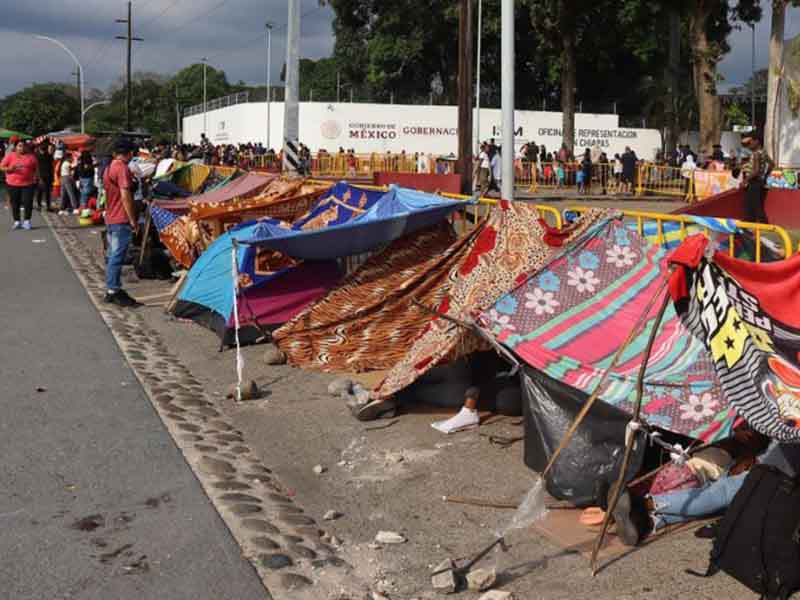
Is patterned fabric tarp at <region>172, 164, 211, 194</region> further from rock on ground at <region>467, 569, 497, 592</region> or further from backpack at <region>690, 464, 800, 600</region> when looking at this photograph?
backpack at <region>690, 464, 800, 600</region>

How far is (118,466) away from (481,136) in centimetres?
4994

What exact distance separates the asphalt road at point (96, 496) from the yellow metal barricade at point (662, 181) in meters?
25.3

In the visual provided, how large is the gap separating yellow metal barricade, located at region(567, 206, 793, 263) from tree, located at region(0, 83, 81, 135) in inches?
4239

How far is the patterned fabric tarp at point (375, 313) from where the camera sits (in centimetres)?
820

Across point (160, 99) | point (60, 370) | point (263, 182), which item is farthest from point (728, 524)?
point (160, 99)

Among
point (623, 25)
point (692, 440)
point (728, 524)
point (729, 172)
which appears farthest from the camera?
point (623, 25)

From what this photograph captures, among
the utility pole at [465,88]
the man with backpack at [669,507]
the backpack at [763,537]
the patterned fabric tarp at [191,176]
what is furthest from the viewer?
the patterned fabric tarp at [191,176]

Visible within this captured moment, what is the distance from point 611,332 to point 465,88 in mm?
12910

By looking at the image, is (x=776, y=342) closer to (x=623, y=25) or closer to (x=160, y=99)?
(x=623, y=25)

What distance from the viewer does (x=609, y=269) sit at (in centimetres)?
592

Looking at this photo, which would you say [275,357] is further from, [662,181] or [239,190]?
[662,181]

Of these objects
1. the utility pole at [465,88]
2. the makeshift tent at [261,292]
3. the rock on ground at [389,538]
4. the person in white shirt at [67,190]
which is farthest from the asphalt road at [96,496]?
the person in white shirt at [67,190]

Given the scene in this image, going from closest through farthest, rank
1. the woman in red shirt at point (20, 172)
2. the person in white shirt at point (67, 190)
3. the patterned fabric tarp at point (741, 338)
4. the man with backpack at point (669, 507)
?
the patterned fabric tarp at point (741, 338) < the man with backpack at point (669, 507) < the woman in red shirt at point (20, 172) < the person in white shirt at point (67, 190)

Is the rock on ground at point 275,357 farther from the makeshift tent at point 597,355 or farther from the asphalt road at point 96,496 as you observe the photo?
the makeshift tent at point 597,355
